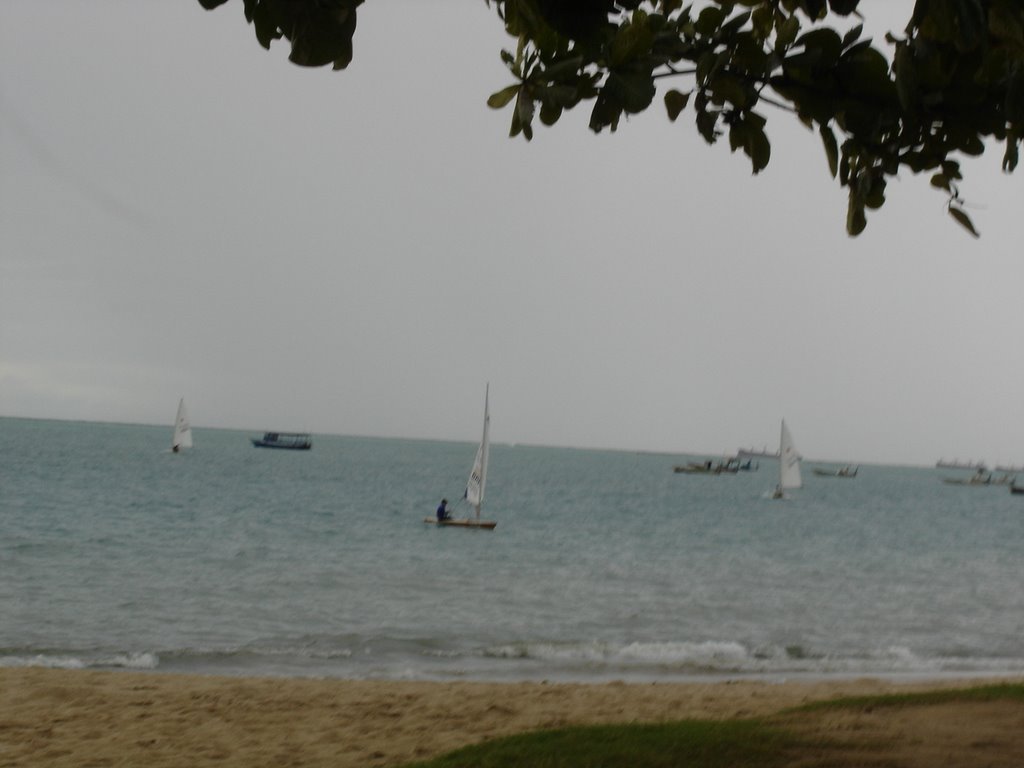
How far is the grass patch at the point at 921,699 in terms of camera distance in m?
7.65

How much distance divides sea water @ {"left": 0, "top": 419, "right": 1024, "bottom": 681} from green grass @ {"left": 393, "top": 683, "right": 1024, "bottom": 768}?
6.28 metres

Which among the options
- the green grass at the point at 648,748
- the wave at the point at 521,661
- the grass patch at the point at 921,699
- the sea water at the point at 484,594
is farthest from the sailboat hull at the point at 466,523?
the green grass at the point at 648,748

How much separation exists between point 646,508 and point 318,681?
46172 mm

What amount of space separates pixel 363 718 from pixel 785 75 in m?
7.07

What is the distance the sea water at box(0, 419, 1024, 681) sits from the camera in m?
13.9

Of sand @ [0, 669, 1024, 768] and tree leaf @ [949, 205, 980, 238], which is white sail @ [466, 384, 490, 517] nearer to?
sand @ [0, 669, 1024, 768]

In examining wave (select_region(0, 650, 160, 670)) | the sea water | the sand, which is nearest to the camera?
the sand

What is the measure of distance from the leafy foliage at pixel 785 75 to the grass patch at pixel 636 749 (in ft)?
11.8

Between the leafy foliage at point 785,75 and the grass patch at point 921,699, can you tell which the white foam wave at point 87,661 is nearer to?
the grass patch at point 921,699

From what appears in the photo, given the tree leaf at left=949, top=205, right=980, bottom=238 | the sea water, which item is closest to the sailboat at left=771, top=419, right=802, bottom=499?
the sea water

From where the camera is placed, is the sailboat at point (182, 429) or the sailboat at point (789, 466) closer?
the sailboat at point (789, 466)

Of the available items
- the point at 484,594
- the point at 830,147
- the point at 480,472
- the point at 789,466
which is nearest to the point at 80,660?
the point at 484,594

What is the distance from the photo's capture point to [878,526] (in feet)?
164

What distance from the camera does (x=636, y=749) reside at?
5809 mm
